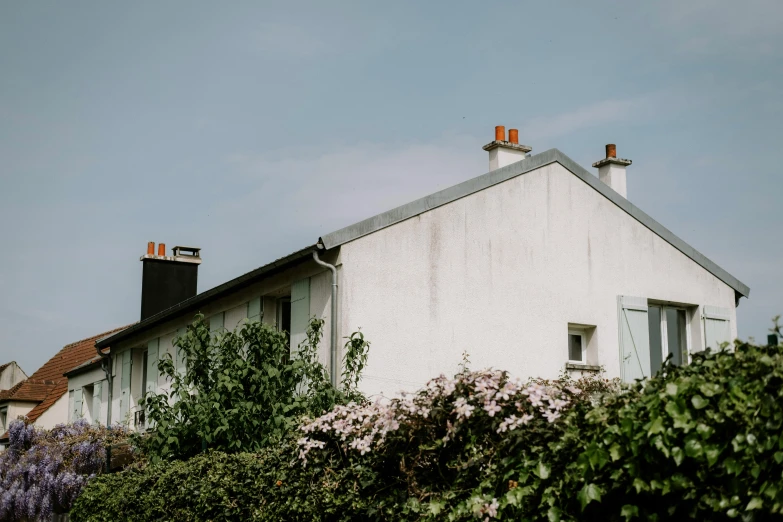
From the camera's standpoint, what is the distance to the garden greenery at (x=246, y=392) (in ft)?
36.9

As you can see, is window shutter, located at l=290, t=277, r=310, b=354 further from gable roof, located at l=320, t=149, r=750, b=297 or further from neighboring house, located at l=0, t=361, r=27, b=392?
neighboring house, located at l=0, t=361, r=27, b=392

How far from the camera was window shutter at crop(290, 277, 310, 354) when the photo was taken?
43.4ft

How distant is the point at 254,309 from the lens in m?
14.8

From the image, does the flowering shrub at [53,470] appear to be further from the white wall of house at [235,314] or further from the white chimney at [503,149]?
the white chimney at [503,149]

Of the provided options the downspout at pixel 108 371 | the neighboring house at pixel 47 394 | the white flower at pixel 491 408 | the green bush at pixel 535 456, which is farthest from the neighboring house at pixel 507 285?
the neighboring house at pixel 47 394

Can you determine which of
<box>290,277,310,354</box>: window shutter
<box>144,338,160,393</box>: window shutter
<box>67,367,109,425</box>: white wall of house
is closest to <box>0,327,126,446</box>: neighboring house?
<box>67,367,109,425</box>: white wall of house

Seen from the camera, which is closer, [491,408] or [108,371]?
[491,408]

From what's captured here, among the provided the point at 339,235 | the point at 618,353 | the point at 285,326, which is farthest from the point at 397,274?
the point at 618,353

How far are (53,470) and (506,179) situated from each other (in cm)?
1135

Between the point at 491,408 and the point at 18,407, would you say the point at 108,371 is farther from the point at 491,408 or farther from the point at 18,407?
the point at 491,408

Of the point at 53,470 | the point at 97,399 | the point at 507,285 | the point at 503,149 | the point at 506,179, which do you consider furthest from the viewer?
the point at 97,399

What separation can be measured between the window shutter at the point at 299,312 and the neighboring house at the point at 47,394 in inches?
701

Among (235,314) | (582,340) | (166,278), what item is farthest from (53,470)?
(582,340)

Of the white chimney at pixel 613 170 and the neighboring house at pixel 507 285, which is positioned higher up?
the white chimney at pixel 613 170
